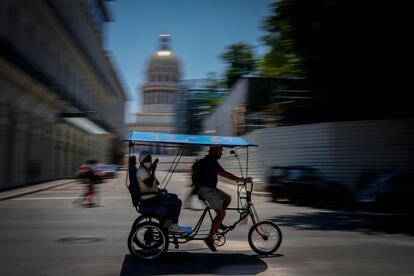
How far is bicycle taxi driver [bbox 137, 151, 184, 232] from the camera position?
7.92 meters

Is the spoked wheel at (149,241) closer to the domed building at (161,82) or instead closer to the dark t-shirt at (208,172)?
the dark t-shirt at (208,172)

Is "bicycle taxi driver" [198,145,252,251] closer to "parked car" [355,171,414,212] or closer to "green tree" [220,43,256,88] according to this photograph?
"parked car" [355,171,414,212]

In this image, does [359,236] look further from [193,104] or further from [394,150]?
[193,104]

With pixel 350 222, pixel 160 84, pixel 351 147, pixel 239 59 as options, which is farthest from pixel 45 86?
pixel 160 84

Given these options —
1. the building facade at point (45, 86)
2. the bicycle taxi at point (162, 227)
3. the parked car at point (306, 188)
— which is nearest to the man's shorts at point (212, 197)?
the bicycle taxi at point (162, 227)

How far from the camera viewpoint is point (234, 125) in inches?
1454

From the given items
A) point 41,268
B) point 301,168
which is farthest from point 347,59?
point 41,268

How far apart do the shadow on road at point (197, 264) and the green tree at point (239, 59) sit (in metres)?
59.5

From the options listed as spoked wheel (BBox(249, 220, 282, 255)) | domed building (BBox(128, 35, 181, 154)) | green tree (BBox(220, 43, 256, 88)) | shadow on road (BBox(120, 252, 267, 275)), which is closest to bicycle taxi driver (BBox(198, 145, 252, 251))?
shadow on road (BBox(120, 252, 267, 275))

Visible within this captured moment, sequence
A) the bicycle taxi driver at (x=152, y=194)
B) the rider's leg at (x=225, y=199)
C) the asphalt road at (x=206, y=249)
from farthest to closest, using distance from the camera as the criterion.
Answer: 1. the rider's leg at (x=225, y=199)
2. the bicycle taxi driver at (x=152, y=194)
3. the asphalt road at (x=206, y=249)

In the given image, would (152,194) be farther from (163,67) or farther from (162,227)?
(163,67)

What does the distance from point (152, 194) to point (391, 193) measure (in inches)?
481

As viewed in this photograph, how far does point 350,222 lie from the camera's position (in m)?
13.7

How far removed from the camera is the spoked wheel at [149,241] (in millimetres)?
7773
